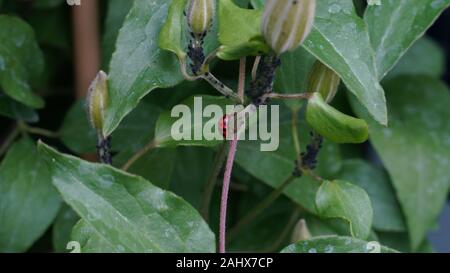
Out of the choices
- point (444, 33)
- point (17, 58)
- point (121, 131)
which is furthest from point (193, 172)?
point (444, 33)

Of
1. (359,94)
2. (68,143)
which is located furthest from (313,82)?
(68,143)

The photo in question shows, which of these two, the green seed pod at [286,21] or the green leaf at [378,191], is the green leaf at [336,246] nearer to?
the green seed pod at [286,21]

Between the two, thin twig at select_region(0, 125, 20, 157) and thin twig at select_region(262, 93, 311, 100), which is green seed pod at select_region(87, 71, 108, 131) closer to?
thin twig at select_region(262, 93, 311, 100)

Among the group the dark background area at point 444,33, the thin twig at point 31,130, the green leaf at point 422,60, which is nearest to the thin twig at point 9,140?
the thin twig at point 31,130

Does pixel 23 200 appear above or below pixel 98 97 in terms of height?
below

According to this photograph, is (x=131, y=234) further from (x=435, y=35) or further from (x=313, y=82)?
(x=435, y=35)

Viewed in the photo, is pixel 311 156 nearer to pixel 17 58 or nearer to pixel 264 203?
pixel 264 203
